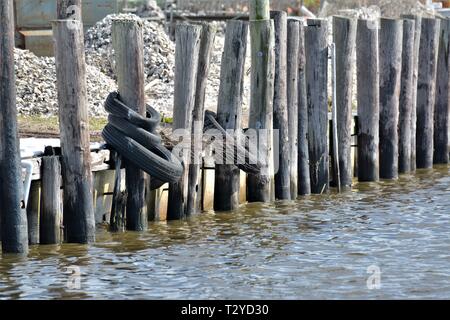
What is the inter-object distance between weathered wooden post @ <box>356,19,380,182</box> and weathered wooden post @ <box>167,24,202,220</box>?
393 cm

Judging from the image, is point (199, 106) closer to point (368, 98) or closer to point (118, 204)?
point (118, 204)

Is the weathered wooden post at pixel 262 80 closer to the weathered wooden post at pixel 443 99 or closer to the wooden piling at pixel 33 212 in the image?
the wooden piling at pixel 33 212

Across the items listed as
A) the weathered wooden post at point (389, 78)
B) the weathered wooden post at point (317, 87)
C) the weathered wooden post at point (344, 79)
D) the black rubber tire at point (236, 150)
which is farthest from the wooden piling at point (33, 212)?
the weathered wooden post at point (389, 78)

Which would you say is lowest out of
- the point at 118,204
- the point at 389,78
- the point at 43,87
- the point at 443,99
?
the point at 118,204

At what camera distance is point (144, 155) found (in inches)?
582

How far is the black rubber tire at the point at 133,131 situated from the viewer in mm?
14773

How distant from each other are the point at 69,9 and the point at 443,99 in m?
8.05

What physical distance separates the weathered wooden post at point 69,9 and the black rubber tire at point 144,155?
1836mm

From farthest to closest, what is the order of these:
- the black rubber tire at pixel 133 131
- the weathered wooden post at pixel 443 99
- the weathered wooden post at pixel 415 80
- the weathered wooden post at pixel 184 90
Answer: the weathered wooden post at pixel 443 99 → the weathered wooden post at pixel 415 80 → the weathered wooden post at pixel 184 90 → the black rubber tire at pixel 133 131

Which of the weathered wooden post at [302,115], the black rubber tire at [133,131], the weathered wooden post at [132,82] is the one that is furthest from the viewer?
the weathered wooden post at [302,115]

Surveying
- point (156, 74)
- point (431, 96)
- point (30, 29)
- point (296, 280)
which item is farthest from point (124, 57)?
point (30, 29)

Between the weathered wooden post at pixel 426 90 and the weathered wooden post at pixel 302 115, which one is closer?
the weathered wooden post at pixel 302 115

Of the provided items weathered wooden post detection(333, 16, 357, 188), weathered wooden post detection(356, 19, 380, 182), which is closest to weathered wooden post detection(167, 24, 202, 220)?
weathered wooden post detection(333, 16, 357, 188)

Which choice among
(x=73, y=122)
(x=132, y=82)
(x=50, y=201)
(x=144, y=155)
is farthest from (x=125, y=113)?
(x=50, y=201)
